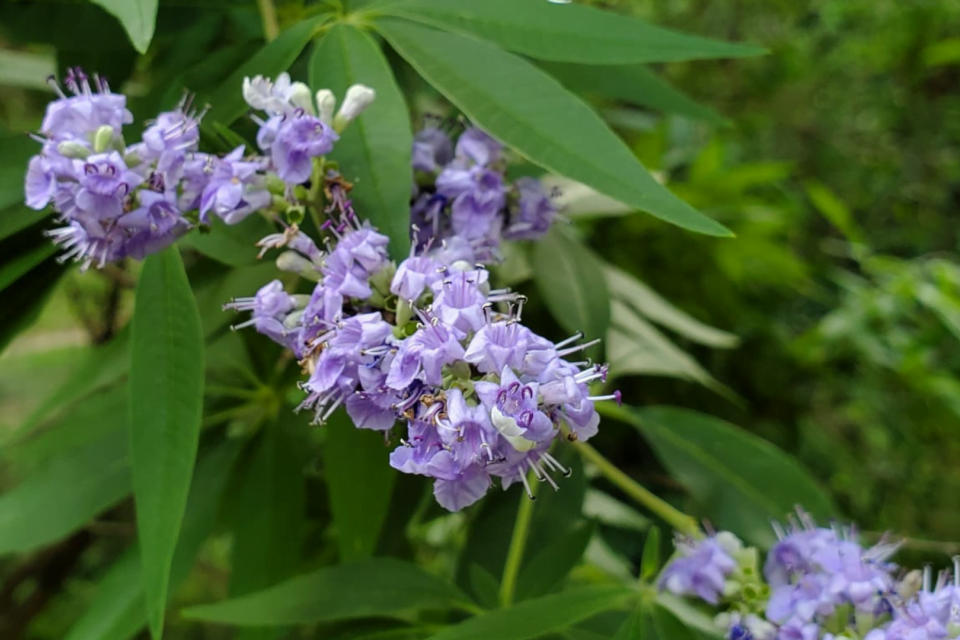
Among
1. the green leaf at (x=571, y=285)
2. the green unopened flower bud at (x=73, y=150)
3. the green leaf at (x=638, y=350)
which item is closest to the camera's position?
the green unopened flower bud at (x=73, y=150)

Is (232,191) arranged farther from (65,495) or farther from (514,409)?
(65,495)

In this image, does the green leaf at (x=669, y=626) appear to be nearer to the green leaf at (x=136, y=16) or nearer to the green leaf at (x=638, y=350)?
the green leaf at (x=638, y=350)

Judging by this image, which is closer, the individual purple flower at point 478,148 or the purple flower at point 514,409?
the purple flower at point 514,409

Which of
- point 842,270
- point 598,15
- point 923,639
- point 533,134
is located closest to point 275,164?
point 533,134

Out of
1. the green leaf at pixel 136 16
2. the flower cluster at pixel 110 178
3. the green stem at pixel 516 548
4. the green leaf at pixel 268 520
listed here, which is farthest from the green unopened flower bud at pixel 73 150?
the green stem at pixel 516 548

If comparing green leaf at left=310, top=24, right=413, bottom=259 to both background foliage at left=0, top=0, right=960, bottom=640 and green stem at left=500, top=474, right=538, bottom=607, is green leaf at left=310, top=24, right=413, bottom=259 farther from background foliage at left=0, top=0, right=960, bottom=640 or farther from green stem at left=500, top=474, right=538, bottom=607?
green stem at left=500, top=474, right=538, bottom=607

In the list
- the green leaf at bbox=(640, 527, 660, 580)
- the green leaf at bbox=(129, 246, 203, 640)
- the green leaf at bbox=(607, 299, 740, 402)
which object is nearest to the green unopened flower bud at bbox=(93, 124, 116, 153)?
the green leaf at bbox=(129, 246, 203, 640)

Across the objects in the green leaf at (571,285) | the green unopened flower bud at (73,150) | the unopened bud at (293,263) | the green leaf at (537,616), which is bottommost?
the green leaf at (537,616)
